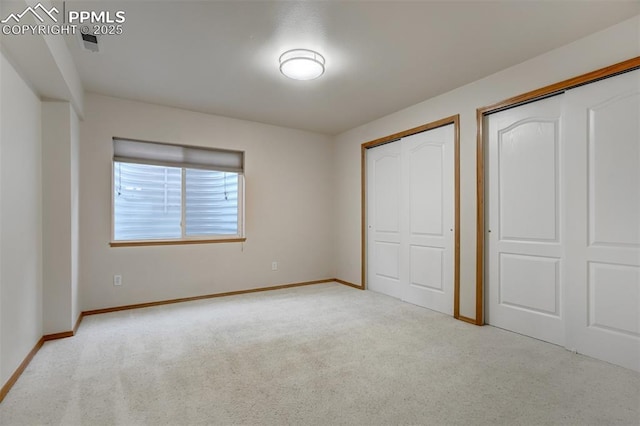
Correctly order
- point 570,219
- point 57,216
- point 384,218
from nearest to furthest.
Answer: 1. point 570,219
2. point 57,216
3. point 384,218

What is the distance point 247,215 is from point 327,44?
2.81 meters

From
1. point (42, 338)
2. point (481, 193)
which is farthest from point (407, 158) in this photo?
point (42, 338)

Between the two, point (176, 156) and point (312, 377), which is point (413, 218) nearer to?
point (312, 377)

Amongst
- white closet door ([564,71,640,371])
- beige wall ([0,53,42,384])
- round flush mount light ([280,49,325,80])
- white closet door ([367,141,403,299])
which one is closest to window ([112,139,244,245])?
beige wall ([0,53,42,384])

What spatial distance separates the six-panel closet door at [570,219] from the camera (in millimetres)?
2369

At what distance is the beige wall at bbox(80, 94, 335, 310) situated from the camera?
3725mm

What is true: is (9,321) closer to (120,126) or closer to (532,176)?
(120,126)

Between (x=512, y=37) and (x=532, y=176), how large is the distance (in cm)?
121

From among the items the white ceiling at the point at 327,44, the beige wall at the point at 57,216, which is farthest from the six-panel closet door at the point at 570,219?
the beige wall at the point at 57,216

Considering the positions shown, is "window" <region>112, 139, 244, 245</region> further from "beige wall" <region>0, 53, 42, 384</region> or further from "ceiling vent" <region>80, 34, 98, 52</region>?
"ceiling vent" <region>80, 34, 98, 52</region>

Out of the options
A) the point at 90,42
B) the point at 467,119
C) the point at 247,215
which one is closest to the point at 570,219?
the point at 467,119

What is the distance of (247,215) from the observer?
15.6ft

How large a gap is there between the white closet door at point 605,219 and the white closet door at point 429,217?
1.18 metres

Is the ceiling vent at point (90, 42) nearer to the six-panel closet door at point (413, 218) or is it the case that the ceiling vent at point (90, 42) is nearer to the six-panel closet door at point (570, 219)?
the six-panel closet door at point (413, 218)
